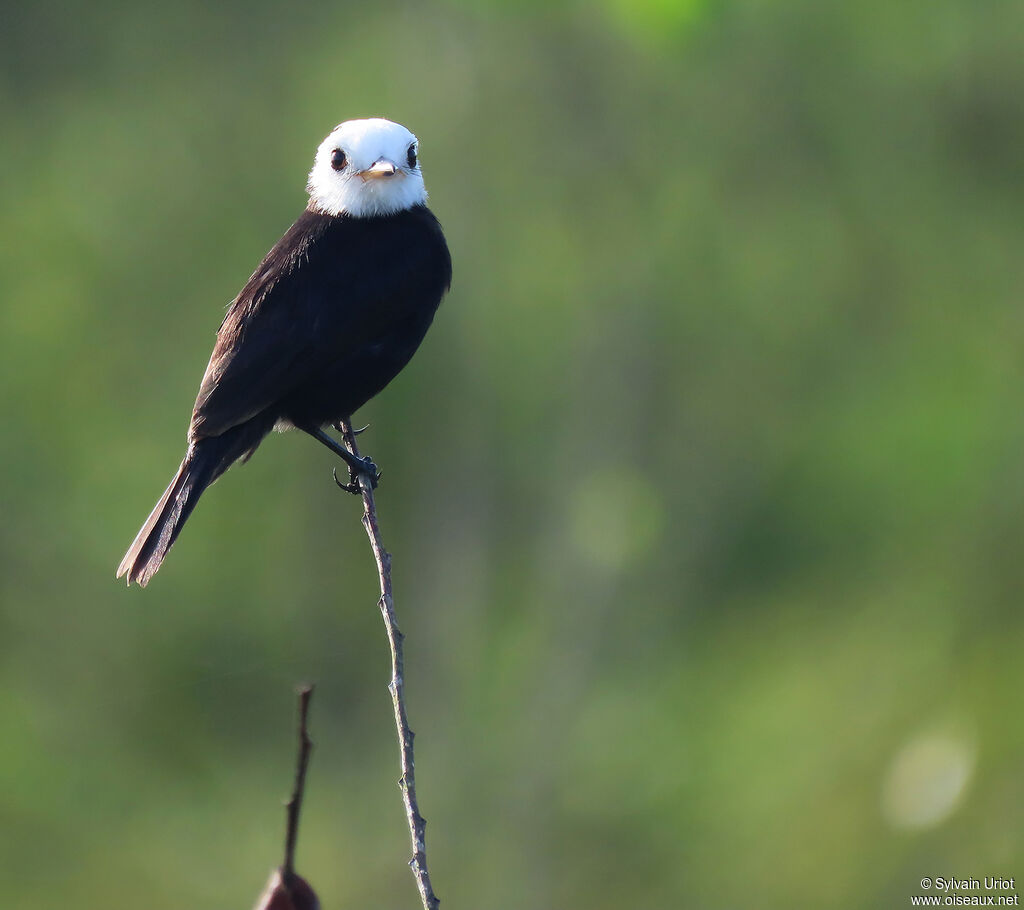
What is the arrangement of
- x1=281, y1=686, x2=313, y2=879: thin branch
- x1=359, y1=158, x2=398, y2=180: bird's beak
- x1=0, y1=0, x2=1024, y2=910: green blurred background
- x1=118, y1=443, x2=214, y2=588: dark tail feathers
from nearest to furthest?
1. x1=281, y1=686, x2=313, y2=879: thin branch
2. x1=118, y1=443, x2=214, y2=588: dark tail feathers
3. x1=359, y1=158, x2=398, y2=180: bird's beak
4. x1=0, y1=0, x2=1024, y2=910: green blurred background

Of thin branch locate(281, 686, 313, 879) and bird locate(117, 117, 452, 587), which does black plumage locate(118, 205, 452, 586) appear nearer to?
bird locate(117, 117, 452, 587)

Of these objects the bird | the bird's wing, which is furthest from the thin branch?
the bird's wing

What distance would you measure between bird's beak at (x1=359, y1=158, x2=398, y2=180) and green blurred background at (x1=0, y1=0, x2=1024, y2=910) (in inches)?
292

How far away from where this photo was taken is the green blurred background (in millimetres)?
12867

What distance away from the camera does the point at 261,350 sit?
15.1ft

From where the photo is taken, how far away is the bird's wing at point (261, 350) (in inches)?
179

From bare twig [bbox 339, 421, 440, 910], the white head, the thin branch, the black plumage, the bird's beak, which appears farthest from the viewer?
the white head

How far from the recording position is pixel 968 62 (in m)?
11.8

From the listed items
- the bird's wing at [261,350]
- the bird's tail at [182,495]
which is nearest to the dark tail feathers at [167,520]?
the bird's tail at [182,495]

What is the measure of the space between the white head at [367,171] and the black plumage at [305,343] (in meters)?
0.18

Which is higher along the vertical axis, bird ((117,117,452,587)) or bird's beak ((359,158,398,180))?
bird's beak ((359,158,398,180))

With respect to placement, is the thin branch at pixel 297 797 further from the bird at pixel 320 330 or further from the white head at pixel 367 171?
the white head at pixel 367 171

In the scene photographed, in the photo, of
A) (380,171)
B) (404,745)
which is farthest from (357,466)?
(404,745)

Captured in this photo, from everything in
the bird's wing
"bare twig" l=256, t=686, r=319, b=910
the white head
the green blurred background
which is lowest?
"bare twig" l=256, t=686, r=319, b=910
